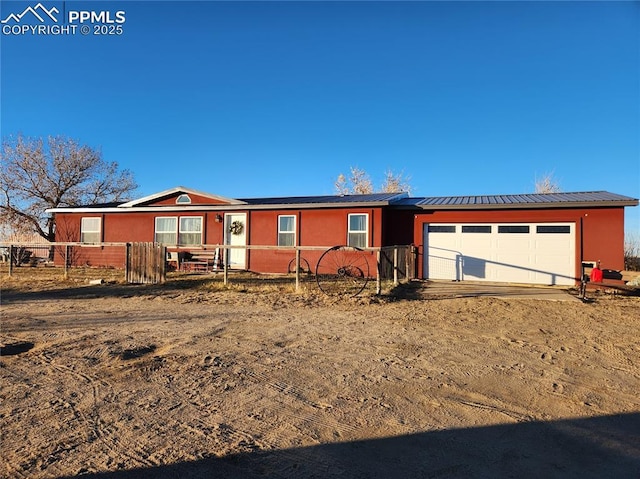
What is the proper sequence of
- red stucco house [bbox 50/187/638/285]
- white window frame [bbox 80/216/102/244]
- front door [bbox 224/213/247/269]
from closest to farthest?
red stucco house [bbox 50/187/638/285] < front door [bbox 224/213/247/269] < white window frame [bbox 80/216/102/244]

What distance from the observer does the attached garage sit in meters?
11.3

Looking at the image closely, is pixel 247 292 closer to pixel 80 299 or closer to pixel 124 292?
pixel 124 292

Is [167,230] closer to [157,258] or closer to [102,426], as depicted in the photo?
[157,258]

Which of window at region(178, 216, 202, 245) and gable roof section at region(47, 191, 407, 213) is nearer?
gable roof section at region(47, 191, 407, 213)

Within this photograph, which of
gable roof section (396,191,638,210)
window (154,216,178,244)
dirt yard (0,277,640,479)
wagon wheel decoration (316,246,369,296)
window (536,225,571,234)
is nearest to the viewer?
dirt yard (0,277,640,479)

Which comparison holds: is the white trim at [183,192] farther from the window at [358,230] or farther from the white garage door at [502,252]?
the white garage door at [502,252]

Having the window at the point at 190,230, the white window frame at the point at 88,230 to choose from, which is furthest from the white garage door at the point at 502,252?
the white window frame at the point at 88,230

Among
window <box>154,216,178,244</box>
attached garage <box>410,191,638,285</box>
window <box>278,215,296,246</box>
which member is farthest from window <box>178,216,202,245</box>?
attached garage <box>410,191,638,285</box>

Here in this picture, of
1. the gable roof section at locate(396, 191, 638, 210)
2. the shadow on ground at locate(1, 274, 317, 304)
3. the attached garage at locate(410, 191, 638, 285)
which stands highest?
the gable roof section at locate(396, 191, 638, 210)

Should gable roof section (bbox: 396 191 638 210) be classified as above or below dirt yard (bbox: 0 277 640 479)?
above

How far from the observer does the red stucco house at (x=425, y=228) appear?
38.0ft

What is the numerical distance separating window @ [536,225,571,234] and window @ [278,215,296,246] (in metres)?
7.88

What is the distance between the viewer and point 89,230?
17250mm

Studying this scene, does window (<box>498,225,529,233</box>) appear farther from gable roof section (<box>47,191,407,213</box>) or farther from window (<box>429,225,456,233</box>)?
gable roof section (<box>47,191,407,213</box>)
